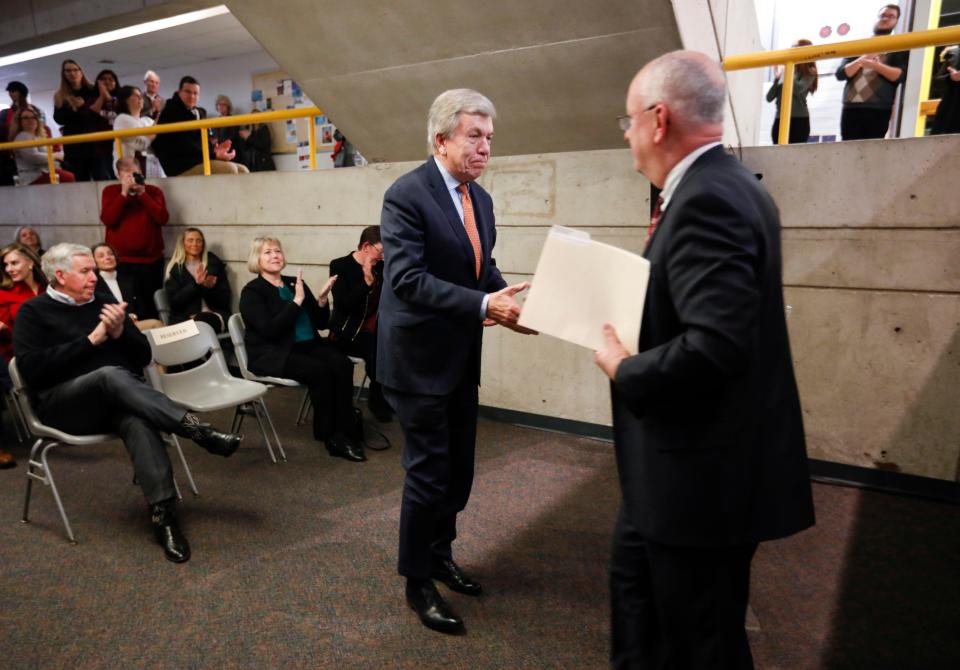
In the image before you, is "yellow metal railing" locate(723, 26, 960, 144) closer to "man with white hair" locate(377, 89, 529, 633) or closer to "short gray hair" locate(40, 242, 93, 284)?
"man with white hair" locate(377, 89, 529, 633)

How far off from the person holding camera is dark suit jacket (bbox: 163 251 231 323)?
0.55 metres

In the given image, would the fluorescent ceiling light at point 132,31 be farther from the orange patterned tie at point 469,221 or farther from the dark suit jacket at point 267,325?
the orange patterned tie at point 469,221

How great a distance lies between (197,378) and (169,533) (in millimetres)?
1183

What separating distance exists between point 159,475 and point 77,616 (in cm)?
68

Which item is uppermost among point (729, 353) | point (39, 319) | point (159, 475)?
point (729, 353)

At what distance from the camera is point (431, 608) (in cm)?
220

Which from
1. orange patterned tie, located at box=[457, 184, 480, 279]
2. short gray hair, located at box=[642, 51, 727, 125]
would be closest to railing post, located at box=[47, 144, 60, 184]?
orange patterned tie, located at box=[457, 184, 480, 279]

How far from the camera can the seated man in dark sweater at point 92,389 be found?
2.84 meters

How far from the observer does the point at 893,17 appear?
418 centimetres

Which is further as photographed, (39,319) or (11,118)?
(11,118)

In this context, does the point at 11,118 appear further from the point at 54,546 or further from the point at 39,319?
the point at 54,546

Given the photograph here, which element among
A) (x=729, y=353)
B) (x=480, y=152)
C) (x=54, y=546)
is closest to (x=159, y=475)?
(x=54, y=546)

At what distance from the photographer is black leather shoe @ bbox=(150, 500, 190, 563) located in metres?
2.68

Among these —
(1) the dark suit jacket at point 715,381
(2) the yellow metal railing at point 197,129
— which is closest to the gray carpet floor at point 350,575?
(1) the dark suit jacket at point 715,381
